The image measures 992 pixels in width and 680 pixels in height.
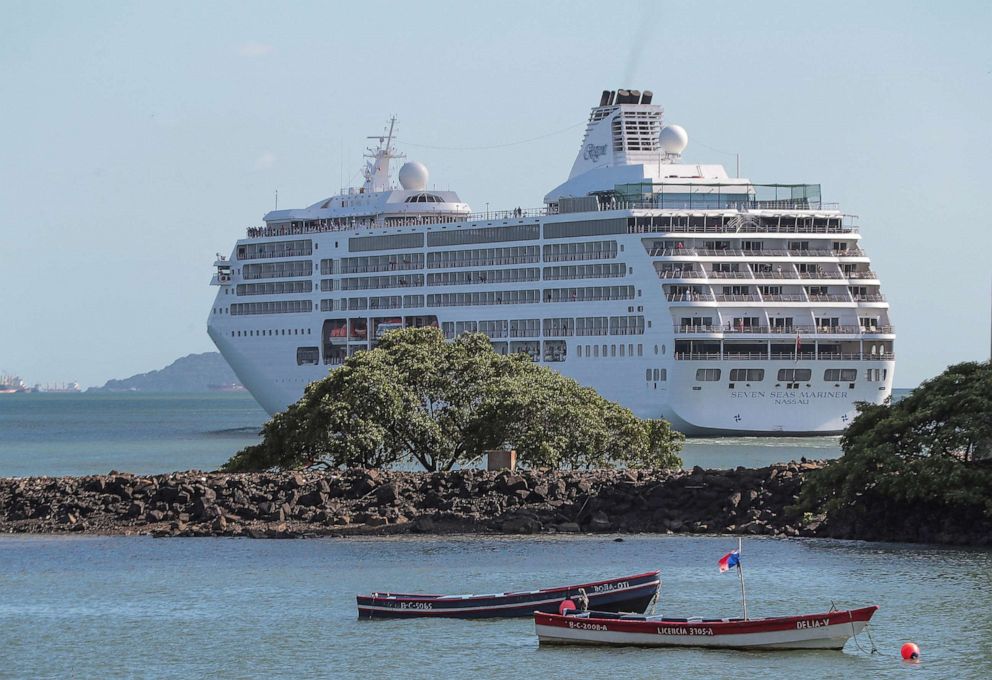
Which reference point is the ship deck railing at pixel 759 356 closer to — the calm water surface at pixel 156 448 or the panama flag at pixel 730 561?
the calm water surface at pixel 156 448

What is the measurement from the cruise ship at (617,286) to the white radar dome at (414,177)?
16 cm

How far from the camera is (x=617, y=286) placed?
104000 millimetres

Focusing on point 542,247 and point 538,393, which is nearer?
point 538,393

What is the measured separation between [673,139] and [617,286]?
1359 cm

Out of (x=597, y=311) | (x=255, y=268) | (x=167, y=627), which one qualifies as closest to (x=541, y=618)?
(x=167, y=627)

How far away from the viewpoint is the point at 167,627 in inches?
1569

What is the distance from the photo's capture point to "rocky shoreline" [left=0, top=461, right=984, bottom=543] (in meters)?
53.3

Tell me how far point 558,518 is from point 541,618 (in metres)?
17.1

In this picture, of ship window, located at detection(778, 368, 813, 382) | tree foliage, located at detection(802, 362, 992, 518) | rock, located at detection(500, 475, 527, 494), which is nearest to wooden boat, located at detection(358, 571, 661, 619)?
tree foliage, located at detection(802, 362, 992, 518)

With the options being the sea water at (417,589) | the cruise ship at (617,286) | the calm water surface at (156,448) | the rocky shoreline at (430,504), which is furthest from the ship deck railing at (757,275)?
the sea water at (417,589)

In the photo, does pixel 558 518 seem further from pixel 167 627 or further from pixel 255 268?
pixel 255 268

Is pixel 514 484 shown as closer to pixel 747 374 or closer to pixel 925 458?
pixel 925 458

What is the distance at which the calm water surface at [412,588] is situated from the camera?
35.6m

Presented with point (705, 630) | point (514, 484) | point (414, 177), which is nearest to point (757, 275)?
point (414, 177)
